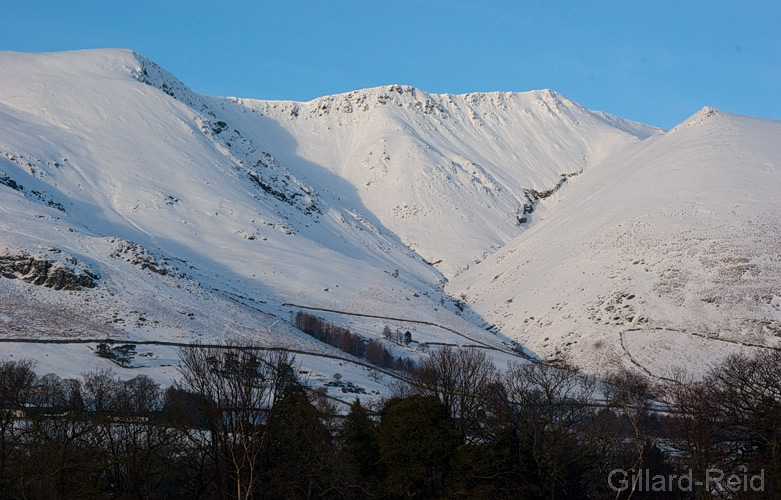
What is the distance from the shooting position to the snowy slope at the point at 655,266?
360ft

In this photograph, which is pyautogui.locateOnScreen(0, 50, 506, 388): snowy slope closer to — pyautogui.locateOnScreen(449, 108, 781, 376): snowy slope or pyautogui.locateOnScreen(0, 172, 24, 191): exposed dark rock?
pyautogui.locateOnScreen(0, 172, 24, 191): exposed dark rock

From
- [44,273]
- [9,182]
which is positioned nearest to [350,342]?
[44,273]

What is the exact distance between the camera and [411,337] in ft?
383

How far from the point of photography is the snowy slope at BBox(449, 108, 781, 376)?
110 m

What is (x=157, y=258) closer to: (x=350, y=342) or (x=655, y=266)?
(x=350, y=342)

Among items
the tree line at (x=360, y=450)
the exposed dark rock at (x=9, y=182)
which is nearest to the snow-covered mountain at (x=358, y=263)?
the exposed dark rock at (x=9, y=182)

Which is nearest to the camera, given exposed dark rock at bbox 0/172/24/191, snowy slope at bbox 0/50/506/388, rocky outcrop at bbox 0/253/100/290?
snowy slope at bbox 0/50/506/388

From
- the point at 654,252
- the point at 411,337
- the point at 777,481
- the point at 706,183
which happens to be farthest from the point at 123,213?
the point at 777,481

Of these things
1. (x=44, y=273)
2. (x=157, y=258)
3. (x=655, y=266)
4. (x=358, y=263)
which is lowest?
(x=44, y=273)

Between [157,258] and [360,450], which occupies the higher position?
[157,258]

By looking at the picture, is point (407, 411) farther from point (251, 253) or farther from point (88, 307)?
point (251, 253)

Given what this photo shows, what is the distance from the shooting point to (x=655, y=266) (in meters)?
127

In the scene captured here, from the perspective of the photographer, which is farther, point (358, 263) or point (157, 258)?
point (358, 263)

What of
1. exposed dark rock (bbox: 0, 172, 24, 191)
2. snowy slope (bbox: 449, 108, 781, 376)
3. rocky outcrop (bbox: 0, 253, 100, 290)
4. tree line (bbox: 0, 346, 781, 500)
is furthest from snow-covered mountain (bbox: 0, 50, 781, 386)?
tree line (bbox: 0, 346, 781, 500)
